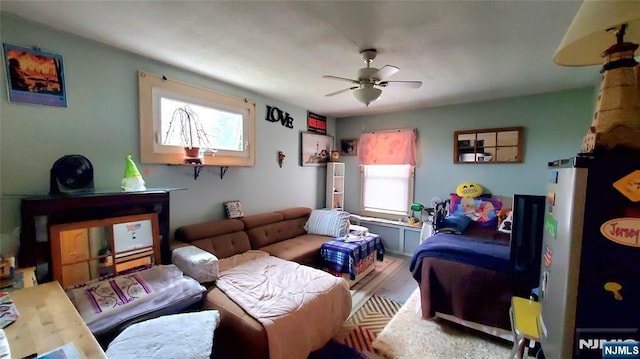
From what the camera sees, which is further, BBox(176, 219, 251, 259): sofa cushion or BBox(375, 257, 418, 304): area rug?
BBox(375, 257, 418, 304): area rug

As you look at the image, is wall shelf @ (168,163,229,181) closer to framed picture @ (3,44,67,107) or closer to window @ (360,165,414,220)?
framed picture @ (3,44,67,107)

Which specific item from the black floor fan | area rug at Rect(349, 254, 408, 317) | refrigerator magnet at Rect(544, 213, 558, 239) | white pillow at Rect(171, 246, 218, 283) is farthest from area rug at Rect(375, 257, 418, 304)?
the black floor fan

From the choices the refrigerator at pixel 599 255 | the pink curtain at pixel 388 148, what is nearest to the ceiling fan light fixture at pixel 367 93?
the refrigerator at pixel 599 255

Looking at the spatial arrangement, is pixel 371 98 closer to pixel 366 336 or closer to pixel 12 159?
pixel 366 336

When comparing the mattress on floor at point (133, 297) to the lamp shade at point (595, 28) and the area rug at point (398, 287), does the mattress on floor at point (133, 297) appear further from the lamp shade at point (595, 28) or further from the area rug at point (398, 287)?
the lamp shade at point (595, 28)

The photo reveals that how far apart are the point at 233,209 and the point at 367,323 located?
1.99m

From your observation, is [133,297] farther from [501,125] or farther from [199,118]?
[501,125]

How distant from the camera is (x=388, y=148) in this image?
4496 millimetres

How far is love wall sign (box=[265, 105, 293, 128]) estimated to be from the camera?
3723 mm

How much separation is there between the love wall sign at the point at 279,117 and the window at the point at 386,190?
5.51 feet

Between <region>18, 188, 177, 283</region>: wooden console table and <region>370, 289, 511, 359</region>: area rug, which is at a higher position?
<region>18, 188, 177, 283</region>: wooden console table

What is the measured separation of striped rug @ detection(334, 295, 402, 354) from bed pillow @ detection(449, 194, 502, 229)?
1.73 m

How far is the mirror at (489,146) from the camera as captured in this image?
351 centimetres

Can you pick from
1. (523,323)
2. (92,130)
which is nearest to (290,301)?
(523,323)
